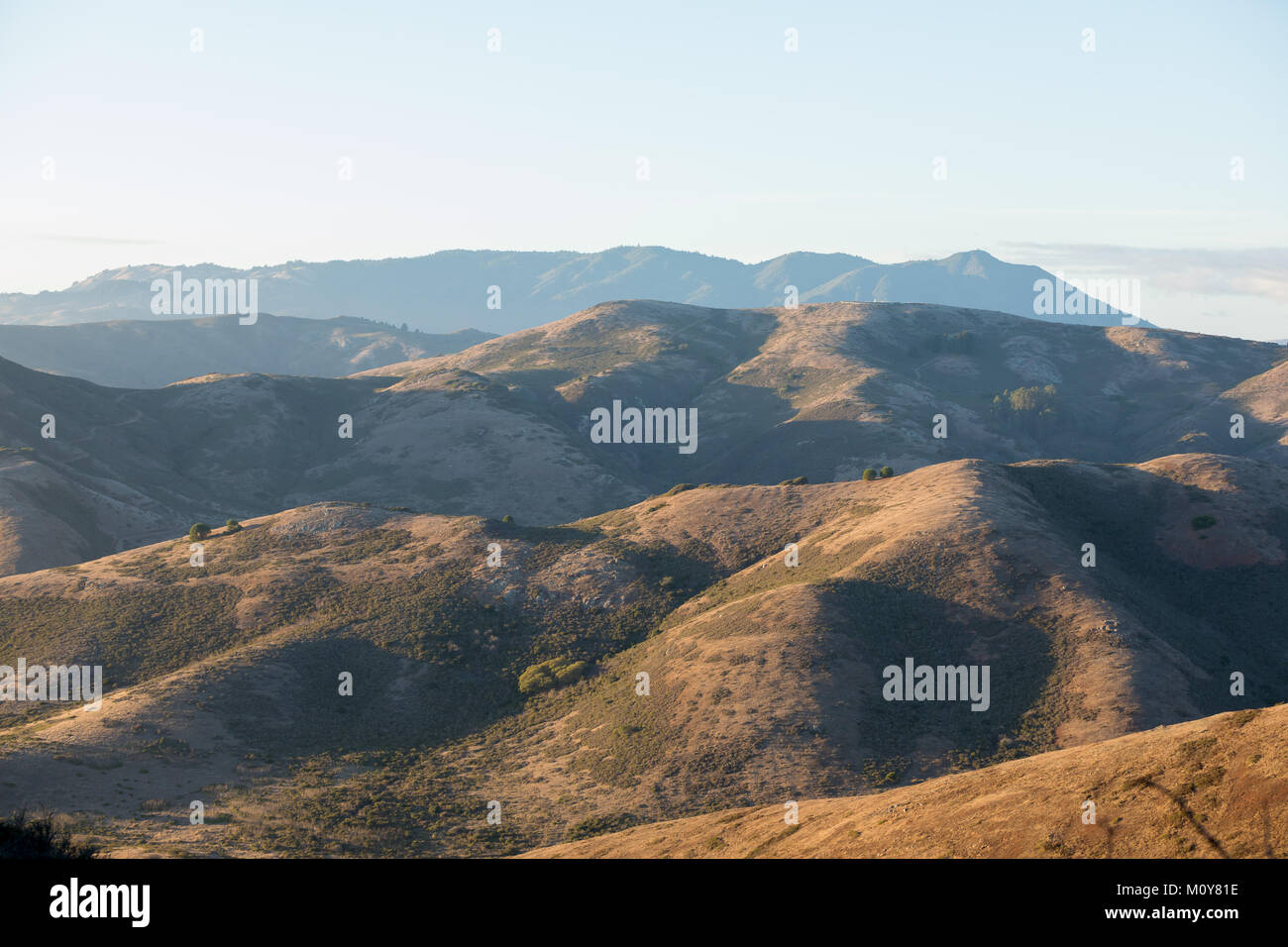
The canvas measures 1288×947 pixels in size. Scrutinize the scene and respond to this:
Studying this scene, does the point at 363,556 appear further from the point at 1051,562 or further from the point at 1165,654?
the point at 1165,654

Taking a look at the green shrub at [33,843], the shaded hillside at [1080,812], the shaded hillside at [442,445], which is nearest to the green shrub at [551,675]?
the shaded hillside at [1080,812]

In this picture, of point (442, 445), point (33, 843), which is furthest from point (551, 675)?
point (442, 445)

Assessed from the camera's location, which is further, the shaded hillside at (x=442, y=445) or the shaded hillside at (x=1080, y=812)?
the shaded hillside at (x=442, y=445)

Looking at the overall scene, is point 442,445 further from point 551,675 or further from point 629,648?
point 551,675

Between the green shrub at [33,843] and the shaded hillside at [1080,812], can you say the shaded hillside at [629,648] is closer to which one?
the green shrub at [33,843]
